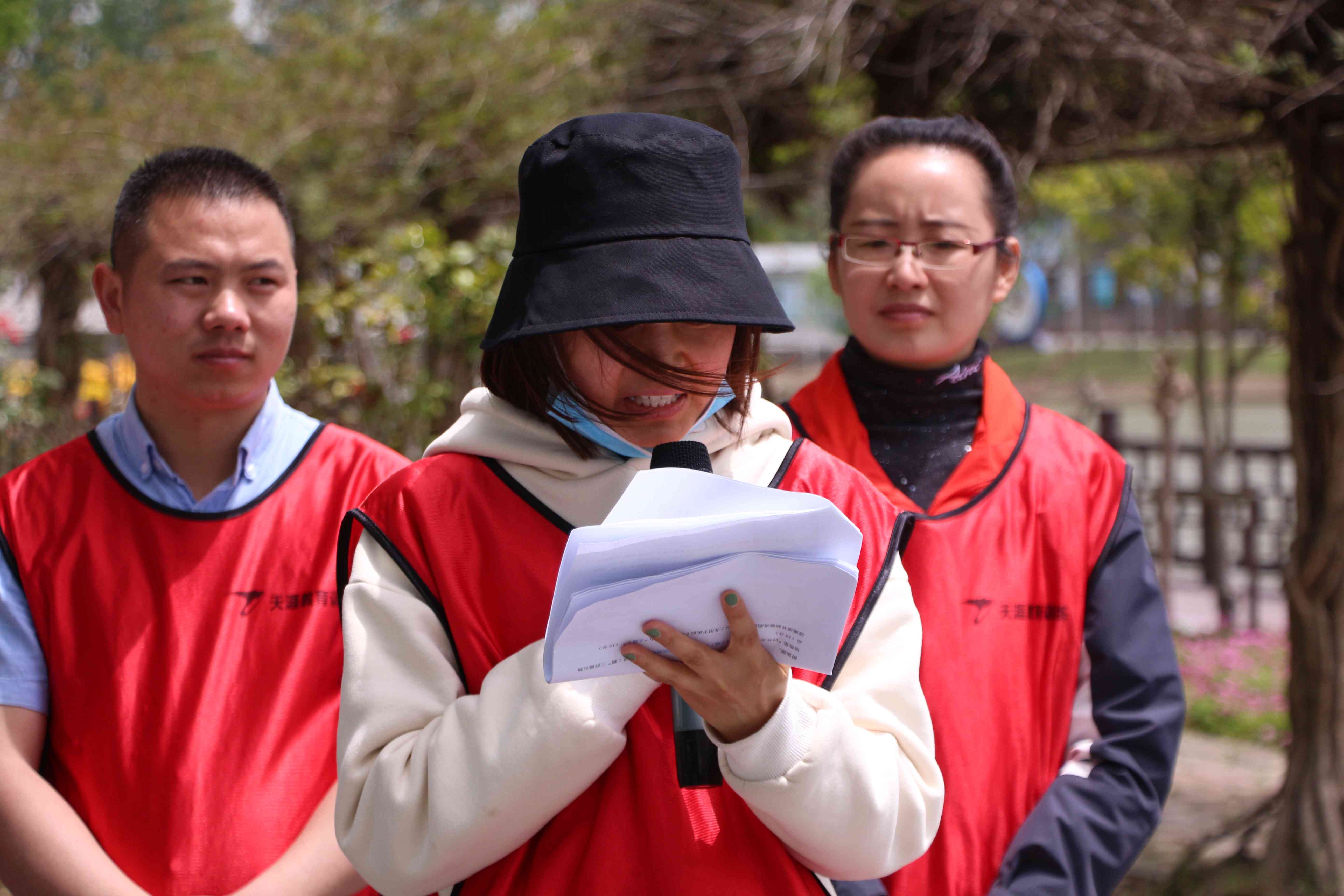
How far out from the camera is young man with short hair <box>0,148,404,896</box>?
62.7 inches

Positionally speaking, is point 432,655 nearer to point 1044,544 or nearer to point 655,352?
point 655,352

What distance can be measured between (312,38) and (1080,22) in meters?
2.93

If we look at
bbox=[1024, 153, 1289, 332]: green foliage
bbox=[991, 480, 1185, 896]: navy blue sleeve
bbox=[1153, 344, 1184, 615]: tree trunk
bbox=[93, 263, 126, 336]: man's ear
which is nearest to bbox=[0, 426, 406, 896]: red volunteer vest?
bbox=[93, 263, 126, 336]: man's ear

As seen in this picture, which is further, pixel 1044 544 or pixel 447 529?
pixel 1044 544

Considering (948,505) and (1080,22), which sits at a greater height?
(1080,22)

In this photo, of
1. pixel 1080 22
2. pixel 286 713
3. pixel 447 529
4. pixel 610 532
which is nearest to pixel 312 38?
pixel 1080 22

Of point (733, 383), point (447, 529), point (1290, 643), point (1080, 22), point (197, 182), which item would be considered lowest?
point (1290, 643)

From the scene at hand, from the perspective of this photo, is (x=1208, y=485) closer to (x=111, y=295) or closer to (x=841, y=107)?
(x=841, y=107)

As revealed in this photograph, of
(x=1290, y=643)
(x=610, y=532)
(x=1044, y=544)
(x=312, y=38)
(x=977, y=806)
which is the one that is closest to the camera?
(x=610, y=532)

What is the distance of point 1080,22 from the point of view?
10.5 ft

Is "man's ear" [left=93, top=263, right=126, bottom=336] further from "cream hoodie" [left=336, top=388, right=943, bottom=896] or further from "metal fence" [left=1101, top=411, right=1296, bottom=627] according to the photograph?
"metal fence" [left=1101, top=411, right=1296, bottom=627]

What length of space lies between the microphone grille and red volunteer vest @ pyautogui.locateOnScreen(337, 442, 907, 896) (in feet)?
0.57

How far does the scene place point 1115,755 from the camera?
5.44 ft

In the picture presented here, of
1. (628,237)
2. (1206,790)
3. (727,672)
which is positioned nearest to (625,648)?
(727,672)
